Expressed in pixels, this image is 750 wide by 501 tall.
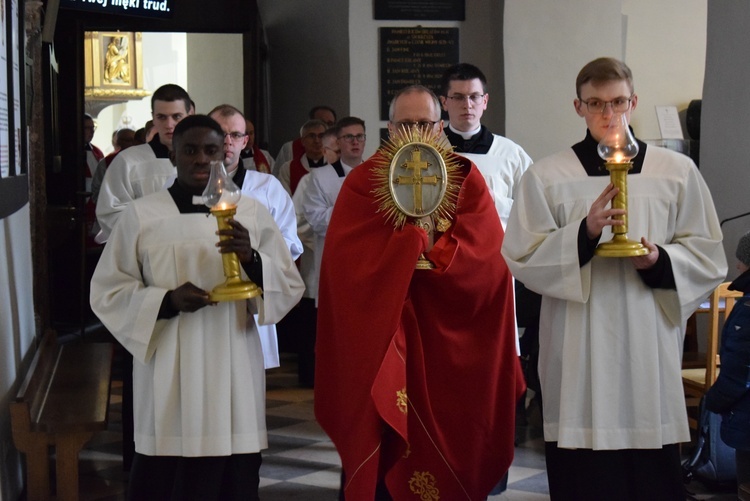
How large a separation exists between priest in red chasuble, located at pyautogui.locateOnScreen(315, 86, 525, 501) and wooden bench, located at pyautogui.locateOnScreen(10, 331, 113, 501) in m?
1.16

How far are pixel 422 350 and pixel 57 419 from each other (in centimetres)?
170

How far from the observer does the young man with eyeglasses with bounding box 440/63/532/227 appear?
Result: 5863 millimetres

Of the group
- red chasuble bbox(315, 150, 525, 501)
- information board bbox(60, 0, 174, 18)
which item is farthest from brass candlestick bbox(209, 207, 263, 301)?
information board bbox(60, 0, 174, 18)

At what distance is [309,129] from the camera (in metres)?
9.05

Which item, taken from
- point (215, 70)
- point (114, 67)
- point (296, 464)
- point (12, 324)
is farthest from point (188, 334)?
point (114, 67)

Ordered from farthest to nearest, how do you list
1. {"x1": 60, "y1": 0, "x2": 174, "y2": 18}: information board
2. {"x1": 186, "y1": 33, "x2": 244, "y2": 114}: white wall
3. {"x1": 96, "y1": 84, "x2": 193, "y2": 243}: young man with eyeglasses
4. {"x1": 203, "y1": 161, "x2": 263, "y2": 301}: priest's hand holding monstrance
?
{"x1": 186, "y1": 33, "x2": 244, "y2": 114}: white wall, {"x1": 60, "y1": 0, "x2": 174, "y2": 18}: information board, {"x1": 96, "y1": 84, "x2": 193, "y2": 243}: young man with eyeglasses, {"x1": 203, "y1": 161, "x2": 263, "y2": 301}: priest's hand holding monstrance

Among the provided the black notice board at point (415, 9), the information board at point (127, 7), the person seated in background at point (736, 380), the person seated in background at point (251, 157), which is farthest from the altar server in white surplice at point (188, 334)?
the black notice board at point (415, 9)

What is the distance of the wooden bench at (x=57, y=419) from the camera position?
16.3 ft

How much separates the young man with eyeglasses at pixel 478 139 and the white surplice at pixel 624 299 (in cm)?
162

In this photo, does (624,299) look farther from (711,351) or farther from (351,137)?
(351,137)

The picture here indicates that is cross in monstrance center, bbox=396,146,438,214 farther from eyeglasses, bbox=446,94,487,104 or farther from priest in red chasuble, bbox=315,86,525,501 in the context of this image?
eyeglasses, bbox=446,94,487,104

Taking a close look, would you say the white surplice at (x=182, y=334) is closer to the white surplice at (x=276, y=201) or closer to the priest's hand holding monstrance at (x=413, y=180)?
the priest's hand holding monstrance at (x=413, y=180)

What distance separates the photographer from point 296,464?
6312mm

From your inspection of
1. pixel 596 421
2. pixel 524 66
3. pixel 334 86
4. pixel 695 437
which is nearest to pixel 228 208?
pixel 596 421
